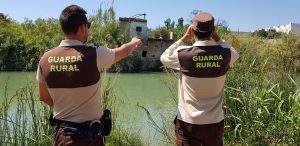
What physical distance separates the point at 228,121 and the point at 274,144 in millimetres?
579

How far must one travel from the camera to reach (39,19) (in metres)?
33.1

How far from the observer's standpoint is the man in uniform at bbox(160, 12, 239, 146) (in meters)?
2.71

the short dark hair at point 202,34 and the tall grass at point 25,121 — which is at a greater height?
the short dark hair at point 202,34

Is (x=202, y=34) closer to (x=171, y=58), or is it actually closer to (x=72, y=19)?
(x=171, y=58)

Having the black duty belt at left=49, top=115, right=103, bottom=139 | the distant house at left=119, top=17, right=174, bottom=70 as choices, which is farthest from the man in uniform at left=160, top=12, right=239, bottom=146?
the distant house at left=119, top=17, right=174, bottom=70

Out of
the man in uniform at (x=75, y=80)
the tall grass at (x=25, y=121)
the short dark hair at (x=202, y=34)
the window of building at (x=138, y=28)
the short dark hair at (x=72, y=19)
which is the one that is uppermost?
the window of building at (x=138, y=28)

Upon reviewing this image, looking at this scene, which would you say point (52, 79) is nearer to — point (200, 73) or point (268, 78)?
point (200, 73)

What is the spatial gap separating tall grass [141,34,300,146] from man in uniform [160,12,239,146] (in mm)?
1515

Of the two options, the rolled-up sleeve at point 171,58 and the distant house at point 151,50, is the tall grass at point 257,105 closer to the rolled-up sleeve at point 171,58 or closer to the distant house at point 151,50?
the rolled-up sleeve at point 171,58

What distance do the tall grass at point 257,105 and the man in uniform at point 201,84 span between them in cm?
152

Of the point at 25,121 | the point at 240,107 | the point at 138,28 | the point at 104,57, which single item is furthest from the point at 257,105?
the point at 138,28

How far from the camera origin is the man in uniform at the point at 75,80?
2338 millimetres

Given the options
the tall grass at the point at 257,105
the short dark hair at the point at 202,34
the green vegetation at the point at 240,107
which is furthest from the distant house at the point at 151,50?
the short dark hair at the point at 202,34

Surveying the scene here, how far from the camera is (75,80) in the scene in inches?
92.1
